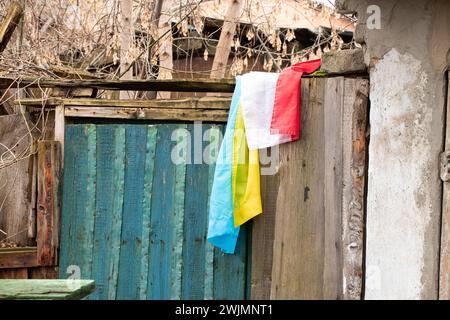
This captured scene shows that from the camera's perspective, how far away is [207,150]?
5816 mm

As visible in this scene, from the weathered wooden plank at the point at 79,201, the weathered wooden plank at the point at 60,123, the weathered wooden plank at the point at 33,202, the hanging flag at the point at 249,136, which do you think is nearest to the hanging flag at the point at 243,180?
the hanging flag at the point at 249,136

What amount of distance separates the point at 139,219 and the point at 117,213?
18 centimetres

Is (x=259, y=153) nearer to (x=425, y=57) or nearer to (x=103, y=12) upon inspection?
(x=425, y=57)

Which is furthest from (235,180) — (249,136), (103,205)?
(103,205)

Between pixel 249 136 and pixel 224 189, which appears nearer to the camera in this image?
pixel 249 136

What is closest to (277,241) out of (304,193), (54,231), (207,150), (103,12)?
(304,193)

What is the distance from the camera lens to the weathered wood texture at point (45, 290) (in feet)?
9.77

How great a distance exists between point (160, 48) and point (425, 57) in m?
4.18

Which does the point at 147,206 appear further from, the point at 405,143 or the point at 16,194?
the point at 405,143

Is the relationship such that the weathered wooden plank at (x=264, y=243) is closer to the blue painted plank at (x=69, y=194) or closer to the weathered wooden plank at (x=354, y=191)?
the weathered wooden plank at (x=354, y=191)

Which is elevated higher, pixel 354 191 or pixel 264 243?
pixel 354 191

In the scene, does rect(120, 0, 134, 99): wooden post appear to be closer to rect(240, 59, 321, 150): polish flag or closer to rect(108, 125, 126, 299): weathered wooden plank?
rect(108, 125, 126, 299): weathered wooden plank

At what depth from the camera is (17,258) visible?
5.92 metres

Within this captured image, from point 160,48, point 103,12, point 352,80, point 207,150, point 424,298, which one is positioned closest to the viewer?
point 424,298
